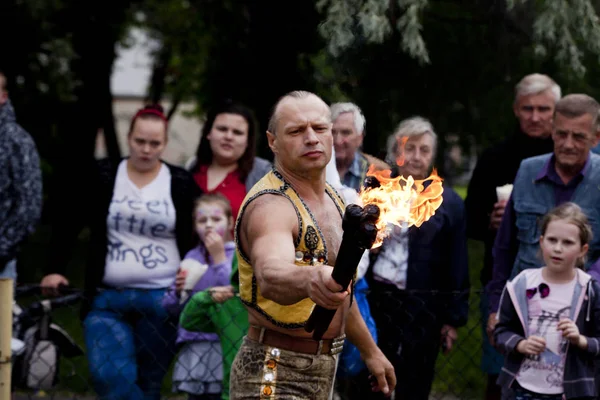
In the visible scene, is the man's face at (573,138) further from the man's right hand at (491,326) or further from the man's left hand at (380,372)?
the man's left hand at (380,372)

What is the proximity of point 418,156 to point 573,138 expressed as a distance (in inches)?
33.1

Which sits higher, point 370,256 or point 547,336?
point 370,256

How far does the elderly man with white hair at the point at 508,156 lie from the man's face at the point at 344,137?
1032mm

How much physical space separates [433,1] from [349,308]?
236 inches

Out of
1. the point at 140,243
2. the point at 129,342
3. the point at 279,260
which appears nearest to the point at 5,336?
the point at 129,342

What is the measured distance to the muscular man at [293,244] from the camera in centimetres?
397

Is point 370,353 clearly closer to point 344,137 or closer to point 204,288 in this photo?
point 204,288

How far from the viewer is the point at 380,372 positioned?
4461 mm

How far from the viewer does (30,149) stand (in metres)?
6.74

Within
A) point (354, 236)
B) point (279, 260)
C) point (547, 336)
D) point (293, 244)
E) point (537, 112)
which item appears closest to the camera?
point (354, 236)

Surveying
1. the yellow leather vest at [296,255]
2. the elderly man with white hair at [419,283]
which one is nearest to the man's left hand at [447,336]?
the elderly man with white hair at [419,283]

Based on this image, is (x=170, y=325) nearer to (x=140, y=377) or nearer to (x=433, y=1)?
(x=140, y=377)

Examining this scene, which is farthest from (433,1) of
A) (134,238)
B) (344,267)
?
(344,267)

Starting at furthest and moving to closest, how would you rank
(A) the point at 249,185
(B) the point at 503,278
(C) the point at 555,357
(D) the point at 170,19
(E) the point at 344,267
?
(D) the point at 170,19, (A) the point at 249,185, (B) the point at 503,278, (C) the point at 555,357, (E) the point at 344,267
